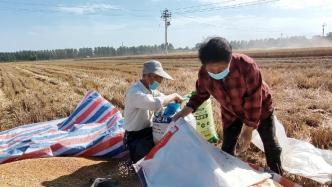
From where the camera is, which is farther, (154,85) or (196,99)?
(154,85)

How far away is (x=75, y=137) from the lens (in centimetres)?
527

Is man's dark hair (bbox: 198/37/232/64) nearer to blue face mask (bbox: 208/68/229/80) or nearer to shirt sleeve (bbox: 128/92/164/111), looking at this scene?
blue face mask (bbox: 208/68/229/80)

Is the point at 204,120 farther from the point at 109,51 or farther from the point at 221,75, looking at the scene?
the point at 109,51

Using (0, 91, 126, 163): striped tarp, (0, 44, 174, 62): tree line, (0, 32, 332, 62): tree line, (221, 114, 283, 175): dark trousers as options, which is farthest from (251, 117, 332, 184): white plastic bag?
(0, 44, 174, 62): tree line

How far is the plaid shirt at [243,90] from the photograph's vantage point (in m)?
3.19

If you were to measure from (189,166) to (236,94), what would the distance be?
67 cm

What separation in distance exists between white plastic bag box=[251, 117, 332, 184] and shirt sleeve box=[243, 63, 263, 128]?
0.87m

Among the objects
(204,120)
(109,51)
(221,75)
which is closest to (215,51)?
(221,75)

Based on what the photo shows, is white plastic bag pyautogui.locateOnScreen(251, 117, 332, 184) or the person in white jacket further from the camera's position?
the person in white jacket

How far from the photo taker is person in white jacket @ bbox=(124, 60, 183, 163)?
4199 mm

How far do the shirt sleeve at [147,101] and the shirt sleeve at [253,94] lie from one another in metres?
1.14

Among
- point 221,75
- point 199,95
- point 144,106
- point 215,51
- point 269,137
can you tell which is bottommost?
point 269,137

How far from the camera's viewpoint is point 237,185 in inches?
120

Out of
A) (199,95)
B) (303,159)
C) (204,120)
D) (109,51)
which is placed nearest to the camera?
(199,95)
